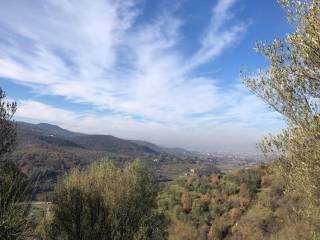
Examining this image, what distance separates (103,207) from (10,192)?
1038cm

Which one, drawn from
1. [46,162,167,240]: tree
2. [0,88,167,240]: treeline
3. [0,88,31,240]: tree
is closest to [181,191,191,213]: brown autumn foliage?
[0,88,167,240]: treeline

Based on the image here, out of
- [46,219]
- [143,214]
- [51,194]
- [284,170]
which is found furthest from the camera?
[143,214]

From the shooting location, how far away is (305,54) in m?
15.2

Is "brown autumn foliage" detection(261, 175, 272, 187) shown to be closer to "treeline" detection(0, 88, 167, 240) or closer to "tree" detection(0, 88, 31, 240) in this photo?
"treeline" detection(0, 88, 167, 240)

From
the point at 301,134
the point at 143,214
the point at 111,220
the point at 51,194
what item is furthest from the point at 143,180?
the point at 301,134

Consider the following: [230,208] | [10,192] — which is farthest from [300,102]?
[230,208]

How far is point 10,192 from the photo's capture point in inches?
776

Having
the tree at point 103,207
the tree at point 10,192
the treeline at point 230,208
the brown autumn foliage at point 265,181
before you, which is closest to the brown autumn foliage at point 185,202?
the treeline at point 230,208

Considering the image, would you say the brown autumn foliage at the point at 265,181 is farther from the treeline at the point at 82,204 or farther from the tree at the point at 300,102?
the tree at the point at 300,102

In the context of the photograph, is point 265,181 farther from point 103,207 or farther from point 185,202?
point 103,207

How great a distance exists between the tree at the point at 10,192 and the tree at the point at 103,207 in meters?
7.01

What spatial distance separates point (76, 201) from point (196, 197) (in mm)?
77695

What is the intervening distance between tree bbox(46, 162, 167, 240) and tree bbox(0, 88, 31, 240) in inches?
276

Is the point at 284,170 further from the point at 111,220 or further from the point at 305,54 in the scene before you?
the point at 111,220
